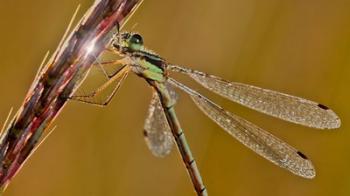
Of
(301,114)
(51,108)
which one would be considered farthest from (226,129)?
(51,108)

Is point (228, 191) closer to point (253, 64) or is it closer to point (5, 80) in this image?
point (253, 64)

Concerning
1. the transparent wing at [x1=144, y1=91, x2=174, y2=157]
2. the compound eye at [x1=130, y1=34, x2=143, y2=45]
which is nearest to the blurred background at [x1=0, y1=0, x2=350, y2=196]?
the transparent wing at [x1=144, y1=91, x2=174, y2=157]

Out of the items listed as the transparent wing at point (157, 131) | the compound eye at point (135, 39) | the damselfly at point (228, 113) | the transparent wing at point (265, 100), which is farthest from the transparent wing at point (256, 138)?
the compound eye at point (135, 39)

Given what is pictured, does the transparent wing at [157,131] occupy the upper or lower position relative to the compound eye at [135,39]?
lower

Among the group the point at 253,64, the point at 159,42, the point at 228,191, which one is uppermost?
the point at 159,42

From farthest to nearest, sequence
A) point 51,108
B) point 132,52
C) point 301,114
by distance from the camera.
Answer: point 301,114
point 132,52
point 51,108

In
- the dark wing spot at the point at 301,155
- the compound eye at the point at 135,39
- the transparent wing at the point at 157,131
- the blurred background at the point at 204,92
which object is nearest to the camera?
the compound eye at the point at 135,39

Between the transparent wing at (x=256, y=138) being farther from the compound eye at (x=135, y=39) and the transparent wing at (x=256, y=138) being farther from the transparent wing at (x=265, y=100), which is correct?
the compound eye at (x=135, y=39)
